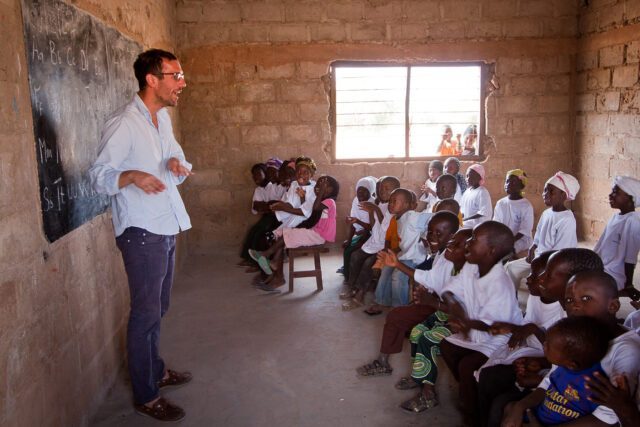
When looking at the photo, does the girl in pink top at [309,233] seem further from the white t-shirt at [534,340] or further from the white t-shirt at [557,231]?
the white t-shirt at [534,340]

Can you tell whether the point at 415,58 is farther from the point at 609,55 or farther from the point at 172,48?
the point at 172,48

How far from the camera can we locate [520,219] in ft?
17.0

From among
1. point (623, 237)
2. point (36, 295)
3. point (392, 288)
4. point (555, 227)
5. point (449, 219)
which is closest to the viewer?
point (36, 295)

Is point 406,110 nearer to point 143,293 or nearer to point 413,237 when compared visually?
point 413,237

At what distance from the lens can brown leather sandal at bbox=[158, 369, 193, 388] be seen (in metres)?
3.35

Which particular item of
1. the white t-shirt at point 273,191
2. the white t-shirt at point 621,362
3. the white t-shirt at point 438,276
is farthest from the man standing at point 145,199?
the white t-shirt at point 273,191

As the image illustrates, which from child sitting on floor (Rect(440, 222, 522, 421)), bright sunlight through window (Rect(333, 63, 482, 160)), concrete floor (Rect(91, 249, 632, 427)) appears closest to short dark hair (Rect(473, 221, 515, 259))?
child sitting on floor (Rect(440, 222, 522, 421))

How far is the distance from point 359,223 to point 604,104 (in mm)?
3627

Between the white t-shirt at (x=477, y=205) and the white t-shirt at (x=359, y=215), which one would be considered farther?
the white t-shirt at (x=359, y=215)

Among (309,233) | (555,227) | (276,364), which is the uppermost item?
(555,227)

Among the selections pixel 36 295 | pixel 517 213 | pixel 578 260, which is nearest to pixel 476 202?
pixel 517 213

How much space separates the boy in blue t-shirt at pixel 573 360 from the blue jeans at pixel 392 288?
239cm

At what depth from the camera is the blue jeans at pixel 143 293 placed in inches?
107

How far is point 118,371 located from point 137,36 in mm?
2754
